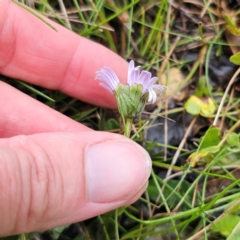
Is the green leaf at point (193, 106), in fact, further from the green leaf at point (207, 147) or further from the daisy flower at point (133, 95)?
the daisy flower at point (133, 95)

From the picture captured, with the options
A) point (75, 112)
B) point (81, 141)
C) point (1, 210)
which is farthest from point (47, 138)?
point (75, 112)

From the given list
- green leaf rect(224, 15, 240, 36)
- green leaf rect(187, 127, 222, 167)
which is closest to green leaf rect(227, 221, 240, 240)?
green leaf rect(187, 127, 222, 167)

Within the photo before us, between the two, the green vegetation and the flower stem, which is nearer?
the flower stem

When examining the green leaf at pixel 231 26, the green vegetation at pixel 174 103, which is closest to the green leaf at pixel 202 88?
the green vegetation at pixel 174 103

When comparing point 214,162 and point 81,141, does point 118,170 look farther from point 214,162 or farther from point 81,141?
point 214,162

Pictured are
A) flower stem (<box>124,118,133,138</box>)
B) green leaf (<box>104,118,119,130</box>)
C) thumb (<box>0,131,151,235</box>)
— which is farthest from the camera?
green leaf (<box>104,118,119,130</box>)

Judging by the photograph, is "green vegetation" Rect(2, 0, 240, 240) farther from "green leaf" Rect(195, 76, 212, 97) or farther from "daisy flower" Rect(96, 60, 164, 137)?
"daisy flower" Rect(96, 60, 164, 137)
